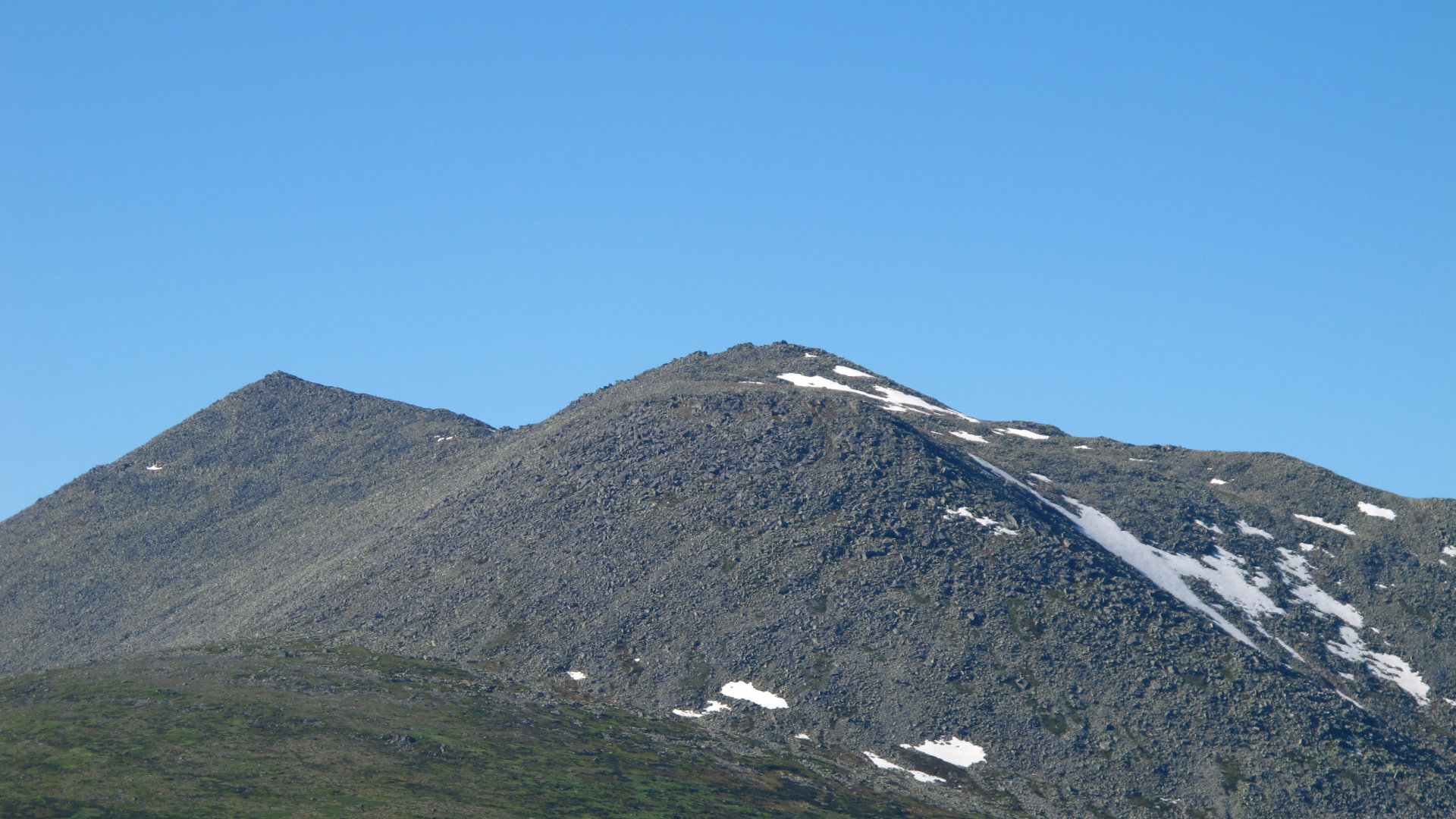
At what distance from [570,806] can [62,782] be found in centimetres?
3388

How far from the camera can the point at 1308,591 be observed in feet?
490

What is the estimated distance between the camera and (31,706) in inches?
4097

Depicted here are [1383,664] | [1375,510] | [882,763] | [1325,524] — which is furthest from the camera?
[1375,510]

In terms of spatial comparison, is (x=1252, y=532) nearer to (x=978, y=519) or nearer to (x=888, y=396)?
(x=978, y=519)

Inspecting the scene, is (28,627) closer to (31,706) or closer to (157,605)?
(157,605)

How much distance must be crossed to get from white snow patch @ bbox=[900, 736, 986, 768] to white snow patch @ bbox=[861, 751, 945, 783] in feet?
8.36

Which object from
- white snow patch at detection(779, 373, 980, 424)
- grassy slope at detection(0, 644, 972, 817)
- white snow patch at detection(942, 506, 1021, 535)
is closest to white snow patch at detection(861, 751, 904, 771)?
grassy slope at detection(0, 644, 972, 817)

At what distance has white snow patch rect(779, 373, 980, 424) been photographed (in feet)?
612

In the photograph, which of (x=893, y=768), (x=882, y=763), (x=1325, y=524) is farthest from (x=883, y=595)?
(x=1325, y=524)

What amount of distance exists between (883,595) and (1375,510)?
78143 mm

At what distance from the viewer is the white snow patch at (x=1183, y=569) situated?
142m

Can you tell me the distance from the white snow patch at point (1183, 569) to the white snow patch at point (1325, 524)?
672 inches

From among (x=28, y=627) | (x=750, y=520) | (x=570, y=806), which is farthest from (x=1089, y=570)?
(x=28, y=627)

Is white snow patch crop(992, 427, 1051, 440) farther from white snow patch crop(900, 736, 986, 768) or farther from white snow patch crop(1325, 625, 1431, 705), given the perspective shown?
white snow patch crop(900, 736, 986, 768)
